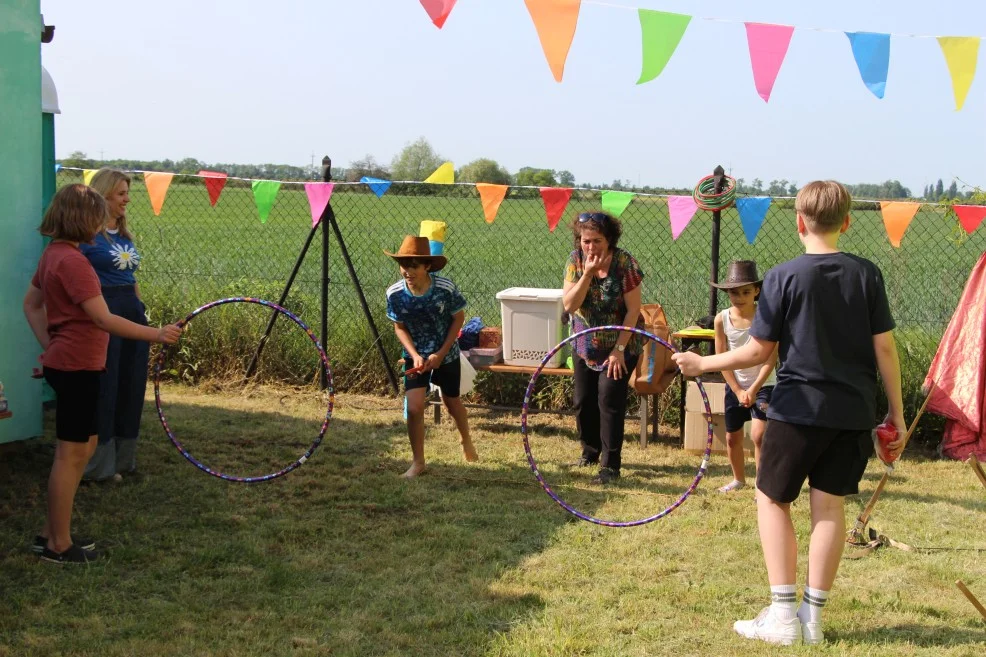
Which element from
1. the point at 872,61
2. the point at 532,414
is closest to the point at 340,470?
the point at 532,414

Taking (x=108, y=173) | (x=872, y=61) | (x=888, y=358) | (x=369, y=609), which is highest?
(x=872, y=61)

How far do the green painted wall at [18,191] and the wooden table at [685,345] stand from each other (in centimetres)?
423

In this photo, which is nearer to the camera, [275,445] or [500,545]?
[500,545]

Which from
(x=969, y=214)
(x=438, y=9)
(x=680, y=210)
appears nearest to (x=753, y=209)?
(x=680, y=210)

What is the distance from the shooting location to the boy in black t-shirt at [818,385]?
3.68 m

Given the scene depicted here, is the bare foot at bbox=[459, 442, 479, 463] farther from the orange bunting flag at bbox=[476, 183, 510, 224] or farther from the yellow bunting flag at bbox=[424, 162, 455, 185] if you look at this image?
the yellow bunting flag at bbox=[424, 162, 455, 185]

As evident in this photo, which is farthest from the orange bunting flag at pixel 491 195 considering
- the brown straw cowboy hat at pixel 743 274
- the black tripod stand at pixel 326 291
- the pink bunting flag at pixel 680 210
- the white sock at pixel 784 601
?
the white sock at pixel 784 601

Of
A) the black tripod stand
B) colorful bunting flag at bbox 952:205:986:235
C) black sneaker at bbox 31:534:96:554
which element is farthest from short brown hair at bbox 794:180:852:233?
the black tripod stand

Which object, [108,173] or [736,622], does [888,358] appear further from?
[108,173]

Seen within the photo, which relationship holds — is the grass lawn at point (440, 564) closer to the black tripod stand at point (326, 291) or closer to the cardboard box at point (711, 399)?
the cardboard box at point (711, 399)

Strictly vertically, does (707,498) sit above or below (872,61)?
below

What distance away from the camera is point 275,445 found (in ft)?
23.2

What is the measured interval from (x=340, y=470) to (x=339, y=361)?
258 cm

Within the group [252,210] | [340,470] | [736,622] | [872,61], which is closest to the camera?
[736,622]
